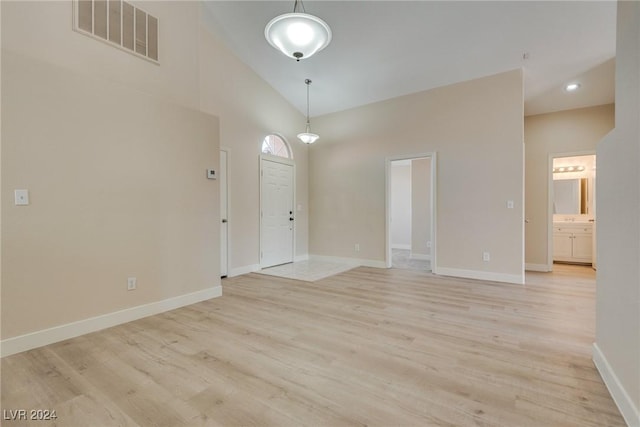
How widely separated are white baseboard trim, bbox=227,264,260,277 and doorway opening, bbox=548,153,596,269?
6.32m

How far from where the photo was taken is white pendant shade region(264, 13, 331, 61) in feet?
7.54

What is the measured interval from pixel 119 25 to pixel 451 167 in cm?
511

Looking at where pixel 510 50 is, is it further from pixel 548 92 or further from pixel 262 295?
pixel 262 295

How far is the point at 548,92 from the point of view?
5.06 metres

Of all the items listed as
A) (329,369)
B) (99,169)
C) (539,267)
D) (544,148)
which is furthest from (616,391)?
(544,148)

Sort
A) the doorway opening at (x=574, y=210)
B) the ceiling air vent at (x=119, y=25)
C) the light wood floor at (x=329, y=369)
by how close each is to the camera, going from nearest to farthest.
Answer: the light wood floor at (x=329, y=369) → the ceiling air vent at (x=119, y=25) → the doorway opening at (x=574, y=210)

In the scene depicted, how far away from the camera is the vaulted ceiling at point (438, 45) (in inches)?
136

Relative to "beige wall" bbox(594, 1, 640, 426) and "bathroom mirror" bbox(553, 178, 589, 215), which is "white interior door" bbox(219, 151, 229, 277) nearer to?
"beige wall" bbox(594, 1, 640, 426)

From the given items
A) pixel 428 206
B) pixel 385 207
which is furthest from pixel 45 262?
pixel 428 206

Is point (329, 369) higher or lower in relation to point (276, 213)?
lower

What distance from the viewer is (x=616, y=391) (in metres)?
1.66

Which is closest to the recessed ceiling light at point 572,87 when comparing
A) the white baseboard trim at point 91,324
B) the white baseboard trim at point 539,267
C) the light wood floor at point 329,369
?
the white baseboard trim at point 539,267

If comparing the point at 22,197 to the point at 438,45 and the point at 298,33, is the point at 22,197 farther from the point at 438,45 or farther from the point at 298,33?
the point at 438,45

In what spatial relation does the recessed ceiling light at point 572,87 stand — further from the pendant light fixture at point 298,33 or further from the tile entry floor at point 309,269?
the tile entry floor at point 309,269
